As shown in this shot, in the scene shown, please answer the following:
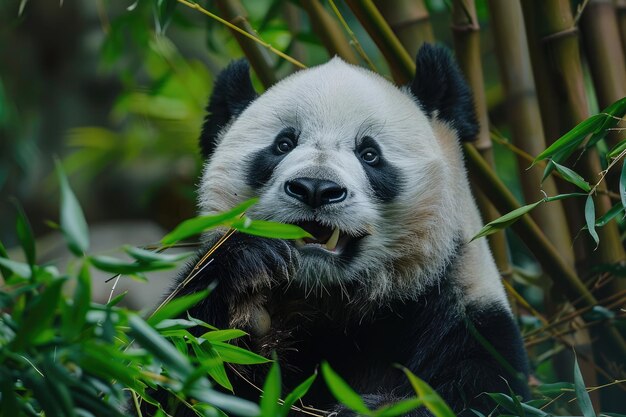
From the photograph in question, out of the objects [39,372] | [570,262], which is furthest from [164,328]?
[570,262]

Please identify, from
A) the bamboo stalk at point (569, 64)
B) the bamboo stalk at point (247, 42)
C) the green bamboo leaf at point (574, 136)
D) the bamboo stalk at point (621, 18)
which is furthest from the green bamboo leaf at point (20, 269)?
the bamboo stalk at point (621, 18)

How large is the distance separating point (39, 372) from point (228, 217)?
491 millimetres

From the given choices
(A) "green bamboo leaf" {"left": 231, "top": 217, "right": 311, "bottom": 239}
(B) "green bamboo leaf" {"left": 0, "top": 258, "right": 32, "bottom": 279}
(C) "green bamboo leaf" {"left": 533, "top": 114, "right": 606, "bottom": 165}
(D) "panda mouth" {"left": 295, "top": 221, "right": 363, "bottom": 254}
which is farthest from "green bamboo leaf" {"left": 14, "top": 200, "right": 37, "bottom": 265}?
(C) "green bamboo leaf" {"left": 533, "top": 114, "right": 606, "bottom": 165}

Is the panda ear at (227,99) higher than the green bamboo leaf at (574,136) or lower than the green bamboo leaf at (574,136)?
higher

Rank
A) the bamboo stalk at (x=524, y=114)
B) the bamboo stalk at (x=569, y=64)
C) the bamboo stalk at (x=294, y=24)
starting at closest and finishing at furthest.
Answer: the bamboo stalk at (x=569, y=64) → the bamboo stalk at (x=524, y=114) → the bamboo stalk at (x=294, y=24)

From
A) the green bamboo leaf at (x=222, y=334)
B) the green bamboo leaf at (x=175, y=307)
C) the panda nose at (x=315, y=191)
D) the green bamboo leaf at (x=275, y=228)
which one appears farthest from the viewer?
the panda nose at (x=315, y=191)

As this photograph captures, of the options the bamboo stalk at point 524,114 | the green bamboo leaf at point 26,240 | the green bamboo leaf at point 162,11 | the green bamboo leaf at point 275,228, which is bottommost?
the bamboo stalk at point 524,114

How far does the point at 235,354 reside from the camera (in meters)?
1.95

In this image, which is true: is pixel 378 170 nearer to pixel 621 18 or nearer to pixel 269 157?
pixel 269 157

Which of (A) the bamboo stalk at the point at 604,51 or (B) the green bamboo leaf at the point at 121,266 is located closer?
(B) the green bamboo leaf at the point at 121,266

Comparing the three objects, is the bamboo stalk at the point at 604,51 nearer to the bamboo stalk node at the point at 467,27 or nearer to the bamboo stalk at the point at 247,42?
the bamboo stalk node at the point at 467,27

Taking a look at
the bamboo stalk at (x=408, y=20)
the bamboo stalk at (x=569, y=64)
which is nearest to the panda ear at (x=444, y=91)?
the bamboo stalk at (x=408, y=20)

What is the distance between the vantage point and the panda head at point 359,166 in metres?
2.36

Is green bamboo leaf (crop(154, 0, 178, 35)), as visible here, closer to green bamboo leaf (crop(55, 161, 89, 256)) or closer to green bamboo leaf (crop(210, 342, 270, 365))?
green bamboo leaf (crop(210, 342, 270, 365))
